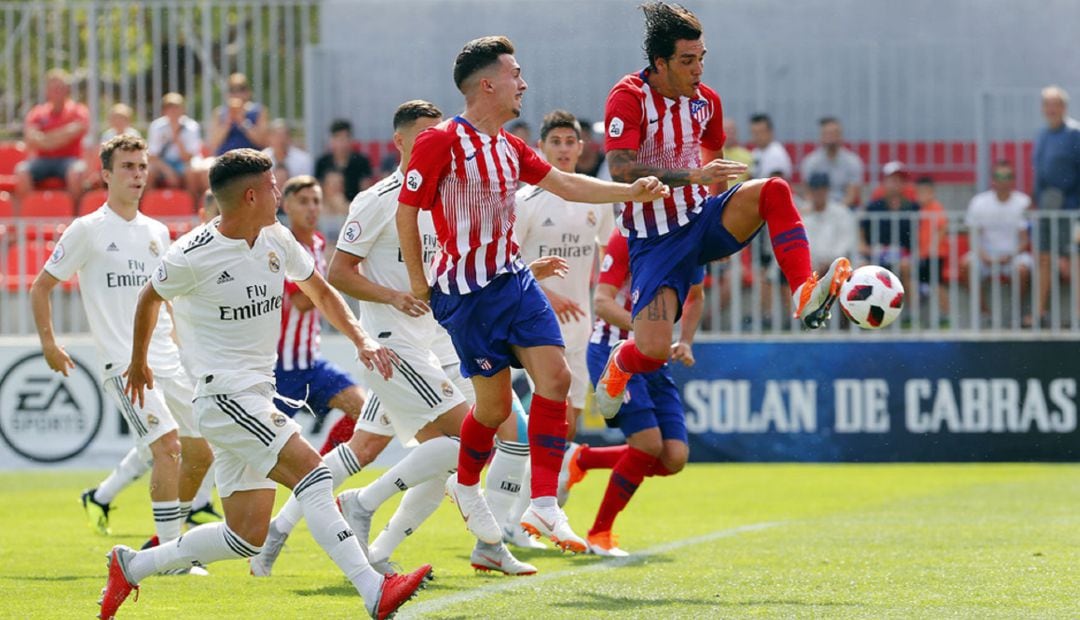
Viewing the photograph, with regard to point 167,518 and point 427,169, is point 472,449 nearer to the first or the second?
point 427,169

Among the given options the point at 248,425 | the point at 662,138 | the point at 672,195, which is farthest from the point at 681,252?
the point at 248,425

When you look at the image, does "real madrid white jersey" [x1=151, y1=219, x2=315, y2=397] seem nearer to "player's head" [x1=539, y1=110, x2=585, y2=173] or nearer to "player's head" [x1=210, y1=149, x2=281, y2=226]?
"player's head" [x1=210, y1=149, x2=281, y2=226]

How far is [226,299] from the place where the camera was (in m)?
7.02

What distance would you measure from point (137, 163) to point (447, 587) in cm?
331

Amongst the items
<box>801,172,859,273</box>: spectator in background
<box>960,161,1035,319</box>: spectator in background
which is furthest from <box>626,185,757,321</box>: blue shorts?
<box>960,161,1035,319</box>: spectator in background

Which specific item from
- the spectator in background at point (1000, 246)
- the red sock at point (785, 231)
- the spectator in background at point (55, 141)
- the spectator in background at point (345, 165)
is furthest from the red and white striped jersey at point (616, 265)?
the spectator in background at point (55, 141)

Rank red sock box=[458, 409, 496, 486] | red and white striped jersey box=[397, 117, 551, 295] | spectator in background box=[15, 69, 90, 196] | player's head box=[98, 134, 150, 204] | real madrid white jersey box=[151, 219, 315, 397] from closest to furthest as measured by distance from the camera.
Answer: real madrid white jersey box=[151, 219, 315, 397]
red and white striped jersey box=[397, 117, 551, 295]
red sock box=[458, 409, 496, 486]
player's head box=[98, 134, 150, 204]
spectator in background box=[15, 69, 90, 196]

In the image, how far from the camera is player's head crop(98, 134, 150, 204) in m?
9.52

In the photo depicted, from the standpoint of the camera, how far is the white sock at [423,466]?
8422 mm

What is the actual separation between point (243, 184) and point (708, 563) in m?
3.30

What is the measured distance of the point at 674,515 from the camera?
11922mm

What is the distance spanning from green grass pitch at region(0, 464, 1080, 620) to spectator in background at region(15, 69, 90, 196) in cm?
676

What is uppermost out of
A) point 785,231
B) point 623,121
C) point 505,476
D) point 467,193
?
point 623,121

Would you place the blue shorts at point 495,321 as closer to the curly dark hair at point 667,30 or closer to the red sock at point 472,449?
the red sock at point 472,449
